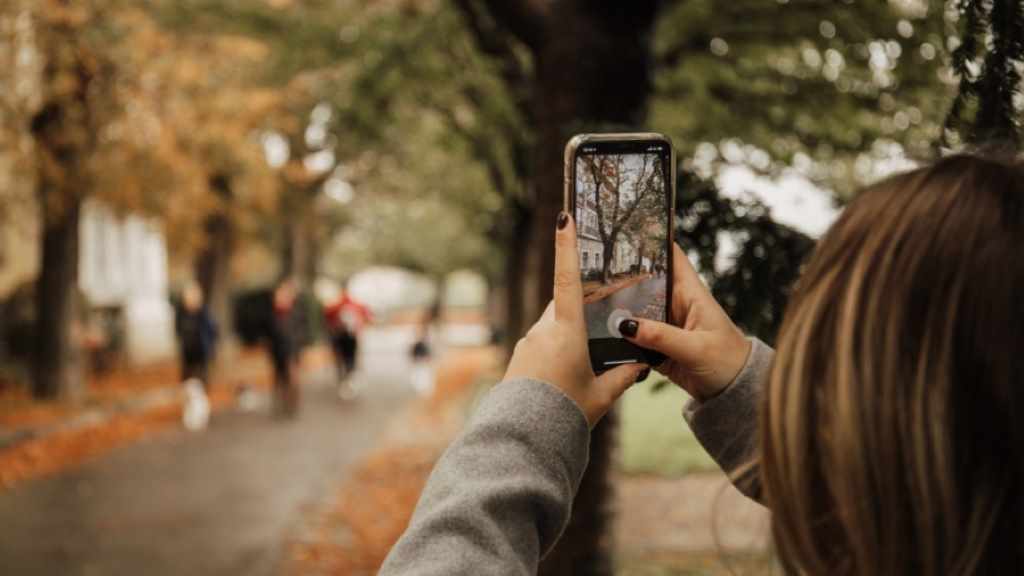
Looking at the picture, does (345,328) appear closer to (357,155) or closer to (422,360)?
(422,360)

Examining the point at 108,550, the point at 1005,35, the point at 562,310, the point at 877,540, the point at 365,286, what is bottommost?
the point at 365,286

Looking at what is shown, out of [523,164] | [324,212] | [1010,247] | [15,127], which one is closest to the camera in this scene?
[1010,247]

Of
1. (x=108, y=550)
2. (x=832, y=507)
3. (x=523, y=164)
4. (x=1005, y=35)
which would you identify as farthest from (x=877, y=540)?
(x=523, y=164)

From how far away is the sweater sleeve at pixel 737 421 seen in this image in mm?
1395

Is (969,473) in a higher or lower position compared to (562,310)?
lower

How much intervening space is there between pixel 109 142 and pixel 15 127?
1.51 m

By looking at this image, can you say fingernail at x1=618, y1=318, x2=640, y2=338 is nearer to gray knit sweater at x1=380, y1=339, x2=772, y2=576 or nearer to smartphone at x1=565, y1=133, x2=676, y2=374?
smartphone at x1=565, y1=133, x2=676, y2=374

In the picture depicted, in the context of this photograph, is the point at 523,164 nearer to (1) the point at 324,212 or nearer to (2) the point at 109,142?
(2) the point at 109,142

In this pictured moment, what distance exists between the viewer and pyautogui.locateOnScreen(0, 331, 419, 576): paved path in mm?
6973

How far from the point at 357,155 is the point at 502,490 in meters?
23.5

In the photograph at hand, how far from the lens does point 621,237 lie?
1410 millimetres

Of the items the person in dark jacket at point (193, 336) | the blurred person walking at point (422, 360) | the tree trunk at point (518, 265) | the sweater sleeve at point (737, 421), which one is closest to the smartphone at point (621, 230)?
the sweater sleeve at point (737, 421)

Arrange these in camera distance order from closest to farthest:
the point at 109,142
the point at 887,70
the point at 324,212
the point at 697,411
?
the point at 697,411 < the point at 887,70 < the point at 109,142 < the point at 324,212

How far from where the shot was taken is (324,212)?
32.4 metres
